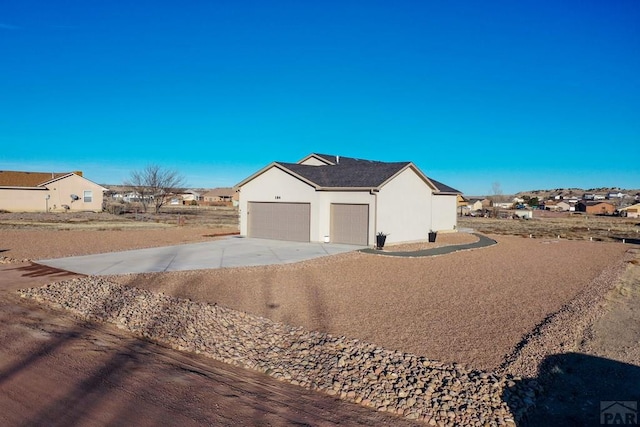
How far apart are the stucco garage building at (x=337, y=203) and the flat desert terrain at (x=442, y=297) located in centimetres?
342

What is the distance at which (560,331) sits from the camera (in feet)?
29.5

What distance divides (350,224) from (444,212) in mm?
12419

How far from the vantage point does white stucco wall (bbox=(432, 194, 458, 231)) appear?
1265 inches

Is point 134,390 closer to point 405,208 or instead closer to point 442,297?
point 442,297

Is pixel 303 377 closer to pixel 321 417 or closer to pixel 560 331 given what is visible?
pixel 321 417

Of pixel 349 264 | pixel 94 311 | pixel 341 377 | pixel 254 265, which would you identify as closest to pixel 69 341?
pixel 94 311

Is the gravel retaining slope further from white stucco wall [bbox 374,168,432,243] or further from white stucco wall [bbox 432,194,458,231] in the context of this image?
white stucco wall [bbox 432,194,458,231]

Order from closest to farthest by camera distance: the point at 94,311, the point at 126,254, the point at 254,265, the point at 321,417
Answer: the point at 321,417 < the point at 94,311 < the point at 254,265 < the point at 126,254

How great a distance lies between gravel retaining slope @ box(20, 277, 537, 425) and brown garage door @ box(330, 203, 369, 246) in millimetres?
13066

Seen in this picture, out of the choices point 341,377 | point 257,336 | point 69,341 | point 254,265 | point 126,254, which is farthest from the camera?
point 126,254

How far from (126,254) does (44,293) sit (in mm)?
7416

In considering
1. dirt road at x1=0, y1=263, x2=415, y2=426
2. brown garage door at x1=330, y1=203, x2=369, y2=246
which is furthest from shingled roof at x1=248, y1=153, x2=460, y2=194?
dirt road at x1=0, y1=263, x2=415, y2=426

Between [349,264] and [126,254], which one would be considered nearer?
[349,264]

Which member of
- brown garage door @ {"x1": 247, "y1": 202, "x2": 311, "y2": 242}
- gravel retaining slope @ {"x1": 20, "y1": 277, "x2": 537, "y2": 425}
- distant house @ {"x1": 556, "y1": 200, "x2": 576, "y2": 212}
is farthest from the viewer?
distant house @ {"x1": 556, "y1": 200, "x2": 576, "y2": 212}
